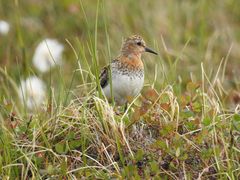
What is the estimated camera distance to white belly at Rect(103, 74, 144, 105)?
6492 millimetres

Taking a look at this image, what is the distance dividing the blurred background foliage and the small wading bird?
2714 millimetres

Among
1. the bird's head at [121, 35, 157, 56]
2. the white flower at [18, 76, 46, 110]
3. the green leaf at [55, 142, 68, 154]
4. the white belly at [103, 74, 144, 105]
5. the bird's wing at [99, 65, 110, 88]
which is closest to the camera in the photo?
the green leaf at [55, 142, 68, 154]

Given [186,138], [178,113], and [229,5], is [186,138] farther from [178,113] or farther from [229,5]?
[229,5]

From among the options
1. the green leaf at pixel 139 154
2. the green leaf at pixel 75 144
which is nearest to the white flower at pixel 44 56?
the green leaf at pixel 75 144

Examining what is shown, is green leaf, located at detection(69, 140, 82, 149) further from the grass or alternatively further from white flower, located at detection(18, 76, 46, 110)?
white flower, located at detection(18, 76, 46, 110)

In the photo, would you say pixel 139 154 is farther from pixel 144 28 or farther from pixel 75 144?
pixel 144 28

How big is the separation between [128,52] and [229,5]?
4.61 m

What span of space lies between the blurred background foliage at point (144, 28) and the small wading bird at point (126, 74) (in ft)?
8.90

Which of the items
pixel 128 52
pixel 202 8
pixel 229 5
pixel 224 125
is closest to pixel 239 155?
pixel 224 125

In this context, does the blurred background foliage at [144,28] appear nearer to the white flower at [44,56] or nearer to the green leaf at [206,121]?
the white flower at [44,56]

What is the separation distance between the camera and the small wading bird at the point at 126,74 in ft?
21.3

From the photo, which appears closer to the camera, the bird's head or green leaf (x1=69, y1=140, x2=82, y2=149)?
green leaf (x1=69, y1=140, x2=82, y2=149)

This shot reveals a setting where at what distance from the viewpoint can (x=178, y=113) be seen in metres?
5.59

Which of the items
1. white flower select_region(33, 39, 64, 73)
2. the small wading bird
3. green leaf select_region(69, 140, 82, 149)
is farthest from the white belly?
white flower select_region(33, 39, 64, 73)
